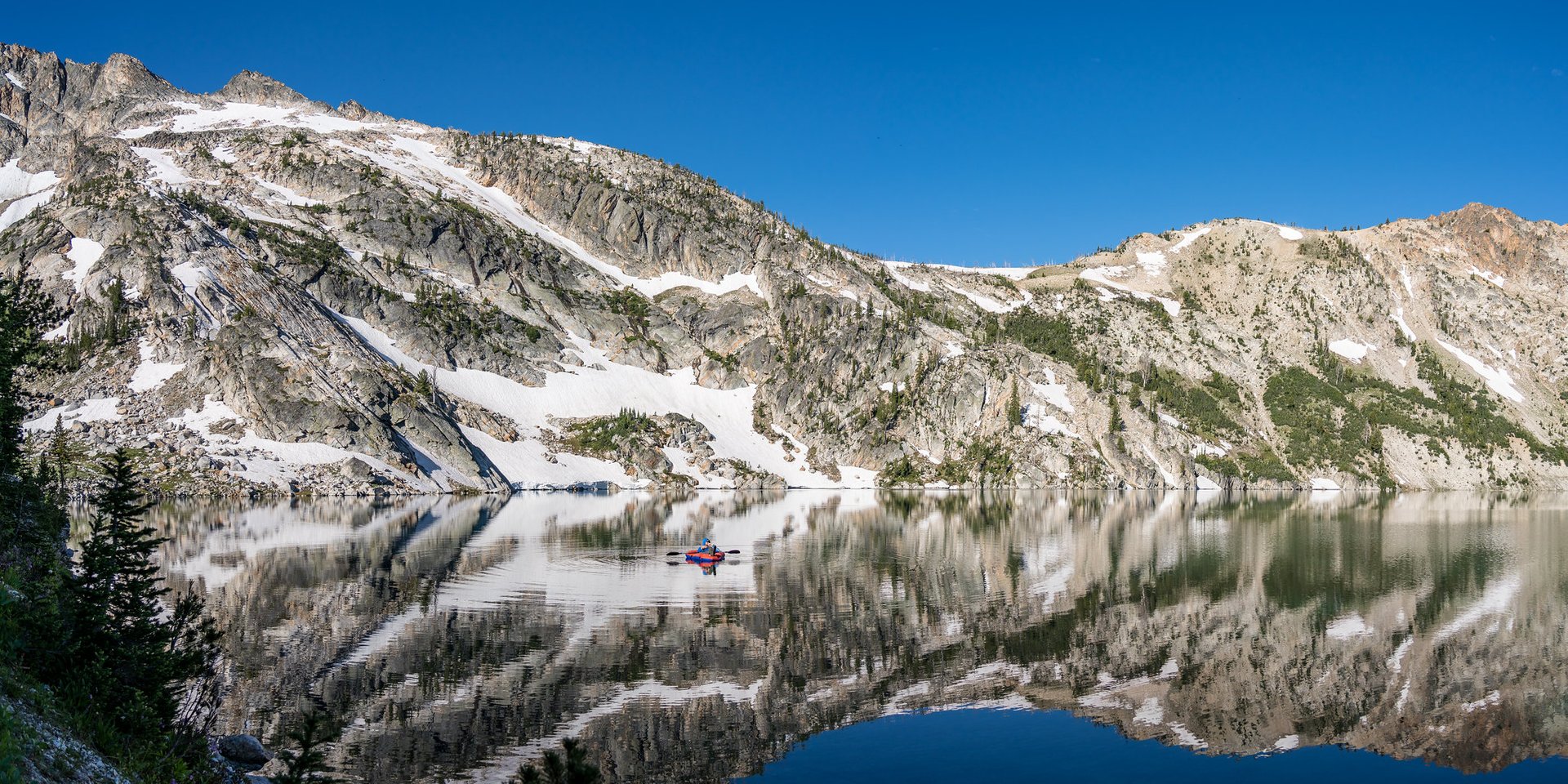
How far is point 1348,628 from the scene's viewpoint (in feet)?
122

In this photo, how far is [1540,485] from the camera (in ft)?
527

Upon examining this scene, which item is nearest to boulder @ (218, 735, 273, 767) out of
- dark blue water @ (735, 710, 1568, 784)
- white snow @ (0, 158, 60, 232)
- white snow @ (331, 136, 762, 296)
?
dark blue water @ (735, 710, 1568, 784)

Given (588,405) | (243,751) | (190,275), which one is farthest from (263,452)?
(243,751)

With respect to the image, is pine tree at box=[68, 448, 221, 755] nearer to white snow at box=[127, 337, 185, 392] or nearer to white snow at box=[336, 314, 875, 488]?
white snow at box=[336, 314, 875, 488]

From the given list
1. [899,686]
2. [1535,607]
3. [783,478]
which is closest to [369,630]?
[899,686]

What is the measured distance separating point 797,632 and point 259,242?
130 m

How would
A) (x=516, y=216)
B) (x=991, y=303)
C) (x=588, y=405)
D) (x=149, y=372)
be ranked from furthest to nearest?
(x=991, y=303)
(x=516, y=216)
(x=588, y=405)
(x=149, y=372)

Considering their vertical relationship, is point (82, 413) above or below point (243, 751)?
above

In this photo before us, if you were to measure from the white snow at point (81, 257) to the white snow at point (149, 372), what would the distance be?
1629cm

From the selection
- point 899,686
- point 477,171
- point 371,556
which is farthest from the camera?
point 477,171

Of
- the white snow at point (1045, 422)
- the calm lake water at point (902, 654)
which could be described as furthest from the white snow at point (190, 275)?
the white snow at point (1045, 422)

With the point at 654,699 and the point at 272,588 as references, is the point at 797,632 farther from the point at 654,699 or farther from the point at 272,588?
the point at 272,588

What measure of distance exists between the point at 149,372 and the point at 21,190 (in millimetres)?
89485

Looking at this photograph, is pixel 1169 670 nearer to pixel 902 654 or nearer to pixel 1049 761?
pixel 902 654
